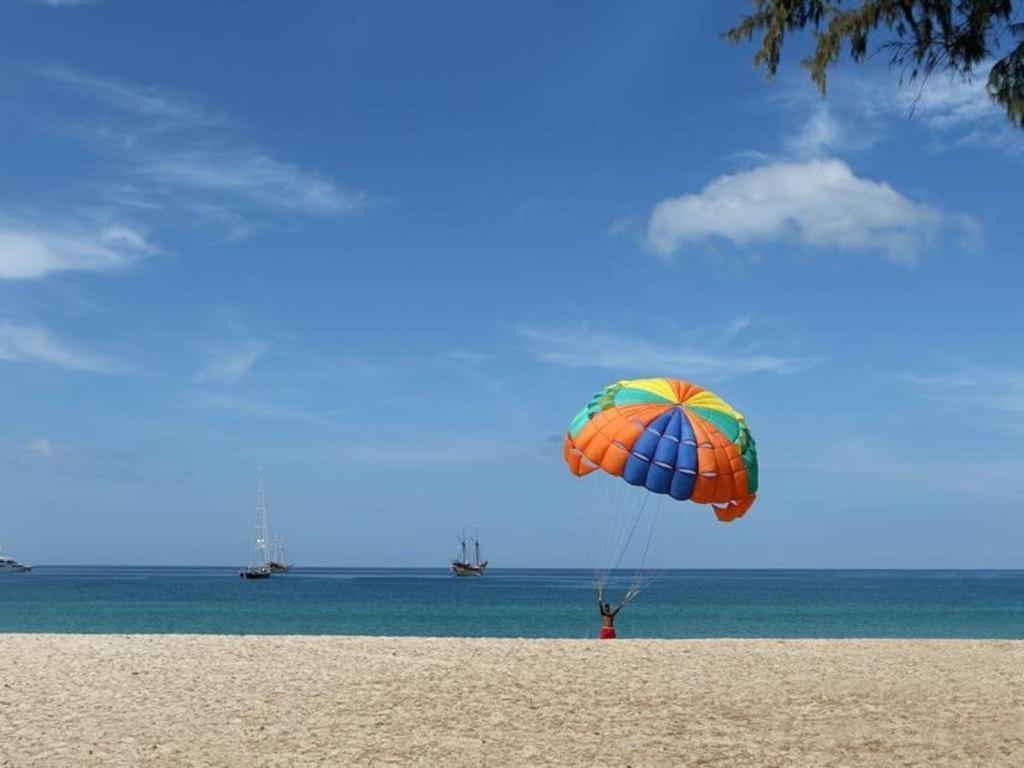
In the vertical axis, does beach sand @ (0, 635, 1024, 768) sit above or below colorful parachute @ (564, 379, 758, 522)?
below

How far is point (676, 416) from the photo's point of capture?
65.0 feet

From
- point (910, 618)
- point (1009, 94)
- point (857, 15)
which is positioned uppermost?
point (857, 15)

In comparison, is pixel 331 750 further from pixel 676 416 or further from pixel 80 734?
pixel 676 416

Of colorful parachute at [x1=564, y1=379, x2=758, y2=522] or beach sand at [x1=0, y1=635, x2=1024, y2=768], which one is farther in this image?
colorful parachute at [x1=564, y1=379, x2=758, y2=522]

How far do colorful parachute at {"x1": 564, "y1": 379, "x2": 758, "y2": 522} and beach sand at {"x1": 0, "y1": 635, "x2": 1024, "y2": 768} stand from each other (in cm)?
269

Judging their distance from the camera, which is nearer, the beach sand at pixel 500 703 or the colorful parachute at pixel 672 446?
the beach sand at pixel 500 703

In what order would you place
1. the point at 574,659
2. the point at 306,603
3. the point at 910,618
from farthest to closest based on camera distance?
1. the point at 306,603
2. the point at 910,618
3. the point at 574,659

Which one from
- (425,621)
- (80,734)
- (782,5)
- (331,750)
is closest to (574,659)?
(331,750)

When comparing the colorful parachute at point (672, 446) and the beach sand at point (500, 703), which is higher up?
the colorful parachute at point (672, 446)

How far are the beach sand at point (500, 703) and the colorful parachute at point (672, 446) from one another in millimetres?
2694

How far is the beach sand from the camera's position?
35.8ft

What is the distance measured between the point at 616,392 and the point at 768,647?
5416 millimetres

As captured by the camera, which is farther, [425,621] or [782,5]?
[425,621]

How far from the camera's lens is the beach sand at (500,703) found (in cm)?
1090
